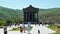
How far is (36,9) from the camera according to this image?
81625mm

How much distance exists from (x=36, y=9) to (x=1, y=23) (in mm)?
30699

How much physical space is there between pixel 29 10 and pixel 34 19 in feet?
13.6

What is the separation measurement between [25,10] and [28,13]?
2.06m

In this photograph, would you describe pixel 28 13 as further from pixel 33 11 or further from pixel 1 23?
pixel 1 23

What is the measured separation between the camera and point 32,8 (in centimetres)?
8150

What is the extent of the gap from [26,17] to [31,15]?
7.45 feet

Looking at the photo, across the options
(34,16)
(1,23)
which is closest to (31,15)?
(34,16)

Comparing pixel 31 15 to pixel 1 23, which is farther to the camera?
pixel 31 15

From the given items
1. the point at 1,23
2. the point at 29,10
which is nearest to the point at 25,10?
the point at 29,10

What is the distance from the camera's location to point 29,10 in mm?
81812

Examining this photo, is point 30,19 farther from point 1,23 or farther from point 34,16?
point 1,23

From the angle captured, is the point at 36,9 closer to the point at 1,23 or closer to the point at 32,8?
the point at 32,8

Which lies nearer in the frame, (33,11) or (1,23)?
(1,23)

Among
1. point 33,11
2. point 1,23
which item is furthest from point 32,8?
point 1,23
